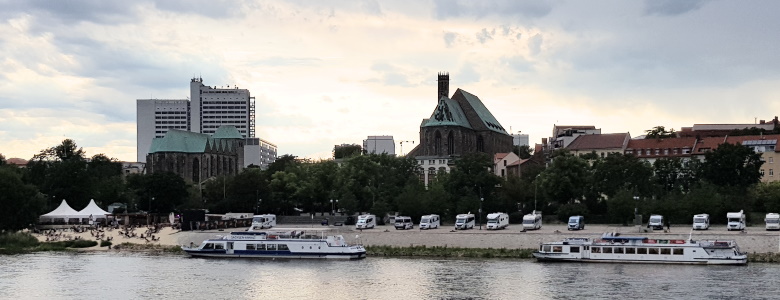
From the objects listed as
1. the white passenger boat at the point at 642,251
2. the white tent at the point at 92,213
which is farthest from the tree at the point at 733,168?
the white tent at the point at 92,213

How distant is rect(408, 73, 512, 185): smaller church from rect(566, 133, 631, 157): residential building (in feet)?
83.5

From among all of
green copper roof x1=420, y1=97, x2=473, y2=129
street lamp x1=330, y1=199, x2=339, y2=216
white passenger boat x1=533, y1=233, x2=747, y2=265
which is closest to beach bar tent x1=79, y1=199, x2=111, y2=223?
street lamp x1=330, y1=199, x2=339, y2=216

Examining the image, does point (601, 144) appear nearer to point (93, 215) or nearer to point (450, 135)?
point (450, 135)

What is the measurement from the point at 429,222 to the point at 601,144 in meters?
51.5

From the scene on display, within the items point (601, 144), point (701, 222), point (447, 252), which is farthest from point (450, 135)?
point (447, 252)

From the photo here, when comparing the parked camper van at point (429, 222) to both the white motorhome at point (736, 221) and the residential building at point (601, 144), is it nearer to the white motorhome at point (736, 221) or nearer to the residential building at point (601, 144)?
the white motorhome at point (736, 221)

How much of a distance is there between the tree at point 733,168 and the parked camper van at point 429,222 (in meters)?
31.6

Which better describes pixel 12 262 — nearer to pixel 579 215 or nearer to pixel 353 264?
pixel 353 264

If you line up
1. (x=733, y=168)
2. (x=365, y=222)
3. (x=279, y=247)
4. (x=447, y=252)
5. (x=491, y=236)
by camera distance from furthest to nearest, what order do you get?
(x=733, y=168) < (x=365, y=222) < (x=491, y=236) < (x=279, y=247) < (x=447, y=252)

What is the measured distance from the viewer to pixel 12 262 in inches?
3248

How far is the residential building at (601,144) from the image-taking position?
145500 millimetres

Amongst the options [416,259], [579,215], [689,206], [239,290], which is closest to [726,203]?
[689,206]

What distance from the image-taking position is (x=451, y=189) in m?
121

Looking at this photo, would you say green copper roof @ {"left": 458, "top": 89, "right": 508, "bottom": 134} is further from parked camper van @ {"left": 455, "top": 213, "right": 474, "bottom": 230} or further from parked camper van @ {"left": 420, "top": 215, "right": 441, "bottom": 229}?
parked camper van @ {"left": 455, "top": 213, "right": 474, "bottom": 230}
